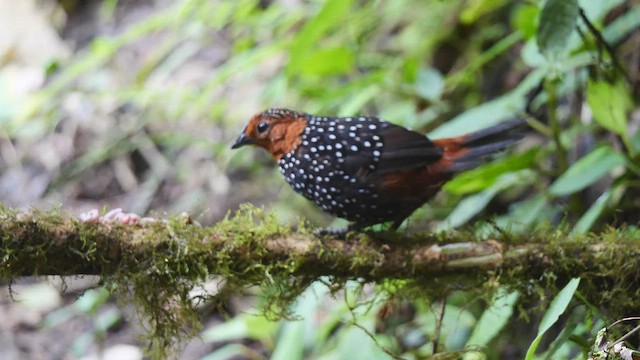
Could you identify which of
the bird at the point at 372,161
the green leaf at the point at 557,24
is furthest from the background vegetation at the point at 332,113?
the bird at the point at 372,161

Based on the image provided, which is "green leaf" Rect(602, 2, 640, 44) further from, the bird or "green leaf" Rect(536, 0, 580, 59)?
"green leaf" Rect(536, 0, 580, 59)

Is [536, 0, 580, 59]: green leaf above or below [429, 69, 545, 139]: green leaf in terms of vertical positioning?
above

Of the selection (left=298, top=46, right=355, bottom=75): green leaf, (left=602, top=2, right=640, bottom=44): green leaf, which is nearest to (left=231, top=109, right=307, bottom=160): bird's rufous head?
(left=298, top=46, right=355, bottom=75): green leaf

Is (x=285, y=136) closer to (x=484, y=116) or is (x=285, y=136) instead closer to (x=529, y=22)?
(x=484, y=116)

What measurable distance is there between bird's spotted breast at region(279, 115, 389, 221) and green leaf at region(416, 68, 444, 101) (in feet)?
2.66

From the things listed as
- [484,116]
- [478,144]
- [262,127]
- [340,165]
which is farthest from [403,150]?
[262,127]

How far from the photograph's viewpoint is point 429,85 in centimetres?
390

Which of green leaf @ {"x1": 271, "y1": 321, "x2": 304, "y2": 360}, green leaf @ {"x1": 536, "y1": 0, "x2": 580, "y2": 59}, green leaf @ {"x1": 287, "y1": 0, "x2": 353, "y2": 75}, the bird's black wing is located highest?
green leaf @ {"x1": 287, "y1": 0, "x2": 353, "y2": 75}

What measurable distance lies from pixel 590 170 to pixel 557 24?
758 mm

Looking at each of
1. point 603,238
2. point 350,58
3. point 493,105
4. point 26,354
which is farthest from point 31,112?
point 603,238

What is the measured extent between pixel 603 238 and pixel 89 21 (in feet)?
20.4

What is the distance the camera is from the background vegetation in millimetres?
3041

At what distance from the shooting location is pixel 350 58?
3754 millimetres

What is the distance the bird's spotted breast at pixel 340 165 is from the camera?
9.68 feet
